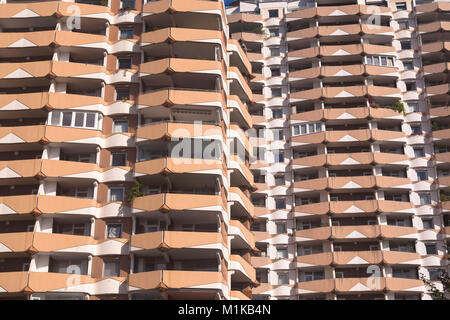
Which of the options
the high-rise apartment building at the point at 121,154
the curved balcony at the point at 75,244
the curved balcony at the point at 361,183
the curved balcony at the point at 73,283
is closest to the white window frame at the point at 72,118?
the high-rise apartment building at the point at 121,154

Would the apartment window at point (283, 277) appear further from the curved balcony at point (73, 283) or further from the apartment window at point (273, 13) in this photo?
the apartment window at point (273, 13)

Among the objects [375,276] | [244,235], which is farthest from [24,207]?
[375,276]

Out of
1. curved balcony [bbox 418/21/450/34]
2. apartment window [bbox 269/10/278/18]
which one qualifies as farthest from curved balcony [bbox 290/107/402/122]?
apartment window [bbox 269/10/278/18]

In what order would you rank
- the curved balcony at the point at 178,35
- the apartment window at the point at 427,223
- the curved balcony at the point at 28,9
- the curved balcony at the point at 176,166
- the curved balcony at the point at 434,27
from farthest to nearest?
the curved balcony at the point at 434,27
the apartment window at the point at 427,223
the curved balcony at the point at 28,9
the curved balcony at the point at 178,35
the curved balcony at the point at 176,166

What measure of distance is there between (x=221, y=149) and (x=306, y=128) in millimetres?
24106

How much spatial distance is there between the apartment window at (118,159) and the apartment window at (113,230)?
5906 millimetres

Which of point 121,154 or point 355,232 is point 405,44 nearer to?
point 355,232

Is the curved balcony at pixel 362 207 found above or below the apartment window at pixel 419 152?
below

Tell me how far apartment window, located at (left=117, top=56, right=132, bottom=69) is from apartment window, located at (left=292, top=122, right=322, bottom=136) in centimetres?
2539

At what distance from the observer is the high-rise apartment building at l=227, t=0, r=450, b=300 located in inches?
2813

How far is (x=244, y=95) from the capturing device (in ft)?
229

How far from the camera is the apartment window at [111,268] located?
53844mm

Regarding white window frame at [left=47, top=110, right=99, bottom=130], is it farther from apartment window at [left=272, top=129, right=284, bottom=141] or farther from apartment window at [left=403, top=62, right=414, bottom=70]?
apartment window at [left=403, top=62, right=414, bottom=70]

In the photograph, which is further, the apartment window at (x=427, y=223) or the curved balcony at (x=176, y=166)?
the apartment window at (x=427, y=223)
